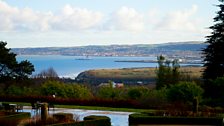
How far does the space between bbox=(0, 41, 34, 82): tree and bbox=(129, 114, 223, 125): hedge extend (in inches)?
977

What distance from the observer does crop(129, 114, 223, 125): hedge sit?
2033cm

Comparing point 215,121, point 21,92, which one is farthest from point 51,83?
point 215,121

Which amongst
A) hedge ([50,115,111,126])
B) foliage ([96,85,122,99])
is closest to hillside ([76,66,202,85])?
foliage ([96,85,122,99])

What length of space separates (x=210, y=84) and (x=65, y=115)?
22647 millimetres

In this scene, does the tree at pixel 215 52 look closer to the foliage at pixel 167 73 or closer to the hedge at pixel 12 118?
the foliage at pixel 167 73

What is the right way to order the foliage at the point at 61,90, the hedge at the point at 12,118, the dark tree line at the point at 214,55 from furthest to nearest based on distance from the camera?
the dark tree line at the point at 214,55 < the foliage at the point at 61,90 < the hedge at the point at 12,118

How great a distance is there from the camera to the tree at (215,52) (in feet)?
137

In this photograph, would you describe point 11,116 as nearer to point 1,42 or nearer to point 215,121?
point 215,121

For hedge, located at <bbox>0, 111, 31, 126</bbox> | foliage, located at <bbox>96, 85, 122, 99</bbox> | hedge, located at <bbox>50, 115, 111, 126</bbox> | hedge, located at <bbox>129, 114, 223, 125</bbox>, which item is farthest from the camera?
foliage, located at <bbox>96, 85, 122, 99</bbox>

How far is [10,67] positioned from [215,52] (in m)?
18.3

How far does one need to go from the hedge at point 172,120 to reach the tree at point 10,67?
24.8 metres

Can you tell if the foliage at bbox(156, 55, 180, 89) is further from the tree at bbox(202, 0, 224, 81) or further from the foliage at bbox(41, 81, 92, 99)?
the foliage at bbox(41, 81, 92, 99)

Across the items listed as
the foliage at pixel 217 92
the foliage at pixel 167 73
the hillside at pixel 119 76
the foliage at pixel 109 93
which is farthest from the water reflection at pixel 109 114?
the hillside at pixel 119 76

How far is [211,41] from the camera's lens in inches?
1731
